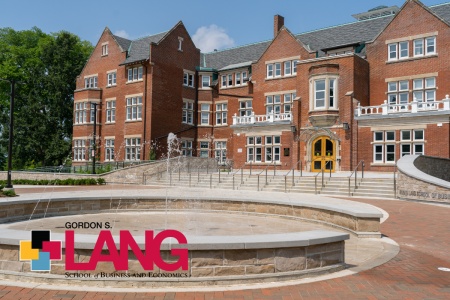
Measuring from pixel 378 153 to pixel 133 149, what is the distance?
2273 cm

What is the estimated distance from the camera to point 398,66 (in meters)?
29.0

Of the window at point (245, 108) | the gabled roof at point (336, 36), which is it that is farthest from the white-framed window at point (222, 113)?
the gabled roof at point (336, 36)

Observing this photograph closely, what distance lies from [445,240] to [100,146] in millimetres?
36352

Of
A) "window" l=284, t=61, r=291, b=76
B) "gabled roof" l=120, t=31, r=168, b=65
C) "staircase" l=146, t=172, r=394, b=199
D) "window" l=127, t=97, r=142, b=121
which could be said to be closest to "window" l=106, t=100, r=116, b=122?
"window" l=127, t=97, r=142, b=121

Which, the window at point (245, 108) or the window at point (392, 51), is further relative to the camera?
the window at point (245, 108)

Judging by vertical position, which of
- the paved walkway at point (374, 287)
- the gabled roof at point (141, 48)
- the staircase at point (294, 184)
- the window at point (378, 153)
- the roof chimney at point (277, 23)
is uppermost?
the roof chimney at point (277, 23)

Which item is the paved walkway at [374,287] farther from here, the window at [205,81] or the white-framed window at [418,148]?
the window at [205,81]

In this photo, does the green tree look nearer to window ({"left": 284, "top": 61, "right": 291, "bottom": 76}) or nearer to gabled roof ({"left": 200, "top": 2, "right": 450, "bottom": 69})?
gabled roof ({"left": 200, "top": 2, "right": 450, "bottom": 69})

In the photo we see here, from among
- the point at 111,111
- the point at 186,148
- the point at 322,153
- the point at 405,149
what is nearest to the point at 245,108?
the point at 186,148

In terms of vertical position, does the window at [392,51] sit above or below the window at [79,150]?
above

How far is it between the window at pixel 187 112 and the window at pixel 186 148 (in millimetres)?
2262

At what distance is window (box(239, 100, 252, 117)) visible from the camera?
1517 inches

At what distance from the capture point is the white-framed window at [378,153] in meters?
26.9

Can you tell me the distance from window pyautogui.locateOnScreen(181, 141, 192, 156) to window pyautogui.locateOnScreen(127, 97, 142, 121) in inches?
214
